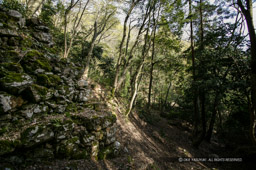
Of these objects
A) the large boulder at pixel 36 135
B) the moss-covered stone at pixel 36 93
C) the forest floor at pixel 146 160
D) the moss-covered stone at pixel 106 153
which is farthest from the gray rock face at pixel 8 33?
the moss-covered stone at pixel 106 153

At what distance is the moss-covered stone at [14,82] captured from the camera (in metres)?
3.52

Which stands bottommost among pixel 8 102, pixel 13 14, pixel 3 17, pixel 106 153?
pixel 106 153

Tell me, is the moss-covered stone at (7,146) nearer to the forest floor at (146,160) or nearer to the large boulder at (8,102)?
the forest floor at (146,160)

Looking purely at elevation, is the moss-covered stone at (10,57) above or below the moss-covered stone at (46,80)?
above

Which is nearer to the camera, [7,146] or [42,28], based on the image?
[7,146]

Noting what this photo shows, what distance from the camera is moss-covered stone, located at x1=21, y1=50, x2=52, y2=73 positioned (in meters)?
4.64

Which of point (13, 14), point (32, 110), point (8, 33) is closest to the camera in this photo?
point (32, 110)

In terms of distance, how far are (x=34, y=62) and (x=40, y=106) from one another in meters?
2.05

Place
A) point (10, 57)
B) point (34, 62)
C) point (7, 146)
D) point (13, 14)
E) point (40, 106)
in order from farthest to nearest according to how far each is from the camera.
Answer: point (13, 14) → point (34, 62) → point (10, 57) → point (40, 106) → point (7, 146)

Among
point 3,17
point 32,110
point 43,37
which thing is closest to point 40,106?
point 32,110

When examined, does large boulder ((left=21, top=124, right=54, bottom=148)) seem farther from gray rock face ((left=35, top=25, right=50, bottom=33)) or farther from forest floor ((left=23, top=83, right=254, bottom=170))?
gray rock face ((left=35, top=25, right=50, bottom=33))

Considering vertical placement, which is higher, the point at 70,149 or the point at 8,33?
the point at 8,33

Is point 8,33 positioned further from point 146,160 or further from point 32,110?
point 146,160

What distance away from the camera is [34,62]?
16.1ft
